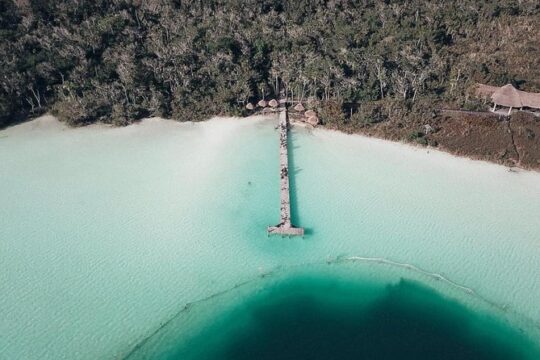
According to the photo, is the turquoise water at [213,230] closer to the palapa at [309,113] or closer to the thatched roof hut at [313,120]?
the thatched roof hut at [313,120]

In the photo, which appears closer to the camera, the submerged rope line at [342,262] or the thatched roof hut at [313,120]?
the submerged rope line at [342,262]

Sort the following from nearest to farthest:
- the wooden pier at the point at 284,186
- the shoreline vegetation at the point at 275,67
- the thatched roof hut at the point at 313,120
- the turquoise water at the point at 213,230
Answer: the turquoise water at the point at 213,230 → the wooden pier at the point at 284,186 → the shoreline vegetation at the point at 275,67 → the thatched roof hut at the point at 313,120

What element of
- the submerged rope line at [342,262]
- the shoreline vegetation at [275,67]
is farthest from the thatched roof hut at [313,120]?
the submerged rope line at [342,262]

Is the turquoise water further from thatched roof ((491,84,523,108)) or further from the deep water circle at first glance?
thatched roof ((491,84,523,108))

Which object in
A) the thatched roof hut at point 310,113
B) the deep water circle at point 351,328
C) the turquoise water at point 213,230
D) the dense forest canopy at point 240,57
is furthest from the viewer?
the dense forest canopy at point 240,57

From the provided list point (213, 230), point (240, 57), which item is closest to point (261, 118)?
point (240, 57)

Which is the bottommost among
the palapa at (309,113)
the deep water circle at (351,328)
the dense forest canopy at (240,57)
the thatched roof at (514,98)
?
the deep water circle at (351,328)
